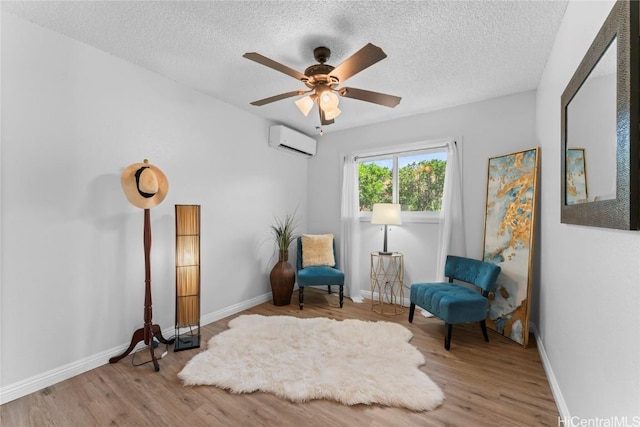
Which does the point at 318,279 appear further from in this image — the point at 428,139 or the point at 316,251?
the point at 428,139

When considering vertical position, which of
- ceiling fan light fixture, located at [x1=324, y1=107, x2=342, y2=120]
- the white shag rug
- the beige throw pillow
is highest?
ceiling fan light fixture, located at [x1=324, y1=107, x2=342, y2=120]

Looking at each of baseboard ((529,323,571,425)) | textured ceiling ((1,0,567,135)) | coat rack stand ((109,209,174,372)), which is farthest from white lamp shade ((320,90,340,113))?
baseboard ((529,323,571,425))

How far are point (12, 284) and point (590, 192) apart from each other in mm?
3480

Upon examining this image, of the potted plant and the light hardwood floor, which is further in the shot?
the potted plant

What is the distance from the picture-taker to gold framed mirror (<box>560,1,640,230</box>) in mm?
908

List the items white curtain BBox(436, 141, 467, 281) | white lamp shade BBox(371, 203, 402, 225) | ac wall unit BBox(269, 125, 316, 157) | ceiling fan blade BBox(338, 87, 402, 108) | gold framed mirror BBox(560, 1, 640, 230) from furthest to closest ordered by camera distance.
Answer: ac wall unit BBox(269, 125, 316, 157) < white lamp shade BBox(371, 203, 402, 225) < white curtain BBox(436, 141, 467, 281) < ceiling fan blade BBox(338, 87, 402, 108) < gold framed mirror BBox(560, 1, 640, 230)

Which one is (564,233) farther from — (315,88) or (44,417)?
(44,417)

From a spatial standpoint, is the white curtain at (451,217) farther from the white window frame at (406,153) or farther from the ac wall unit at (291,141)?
the ac wall unit at (291,141)

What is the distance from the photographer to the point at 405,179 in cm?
397

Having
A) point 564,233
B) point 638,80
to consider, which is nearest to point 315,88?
point 638,80

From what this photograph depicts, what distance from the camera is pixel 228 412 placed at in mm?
1778

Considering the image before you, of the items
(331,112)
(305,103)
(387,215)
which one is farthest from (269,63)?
(387,215)

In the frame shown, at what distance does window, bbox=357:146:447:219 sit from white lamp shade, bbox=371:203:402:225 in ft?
1.30

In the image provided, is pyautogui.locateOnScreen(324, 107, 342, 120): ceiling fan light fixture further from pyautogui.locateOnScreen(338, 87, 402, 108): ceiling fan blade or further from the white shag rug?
the white shag rug
